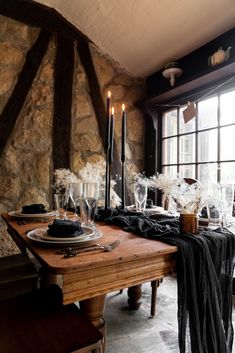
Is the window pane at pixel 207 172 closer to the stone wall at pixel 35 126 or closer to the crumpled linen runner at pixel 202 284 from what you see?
the stone wall at pixel 35 126

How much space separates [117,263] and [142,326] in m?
1.08

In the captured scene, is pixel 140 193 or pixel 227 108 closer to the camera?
pixel 140 193

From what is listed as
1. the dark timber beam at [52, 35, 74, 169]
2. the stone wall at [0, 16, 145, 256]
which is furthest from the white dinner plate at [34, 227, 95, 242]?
the dark timber beam at [52, 35, 74, 169]

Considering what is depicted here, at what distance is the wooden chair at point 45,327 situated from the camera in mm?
733

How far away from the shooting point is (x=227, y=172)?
2.11 m

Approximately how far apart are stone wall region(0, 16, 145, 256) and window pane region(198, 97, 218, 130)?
86cm

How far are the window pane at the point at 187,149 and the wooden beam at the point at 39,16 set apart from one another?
1.44 metres

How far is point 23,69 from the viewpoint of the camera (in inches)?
90.4

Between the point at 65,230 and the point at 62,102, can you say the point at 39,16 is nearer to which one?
the point at 62,102

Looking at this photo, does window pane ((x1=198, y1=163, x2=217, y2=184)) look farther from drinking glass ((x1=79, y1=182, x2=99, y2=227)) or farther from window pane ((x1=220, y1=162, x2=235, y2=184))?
drinking glass ((x1=79, y1=182, x2=99, y2=227))

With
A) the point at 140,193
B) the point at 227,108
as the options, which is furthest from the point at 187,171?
the point at 140,193

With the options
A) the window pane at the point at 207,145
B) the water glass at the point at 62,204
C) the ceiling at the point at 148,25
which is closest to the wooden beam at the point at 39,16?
the ceiling at the point at 148,25

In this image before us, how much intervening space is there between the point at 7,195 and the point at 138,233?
1.60m

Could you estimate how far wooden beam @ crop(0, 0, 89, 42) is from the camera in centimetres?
226
